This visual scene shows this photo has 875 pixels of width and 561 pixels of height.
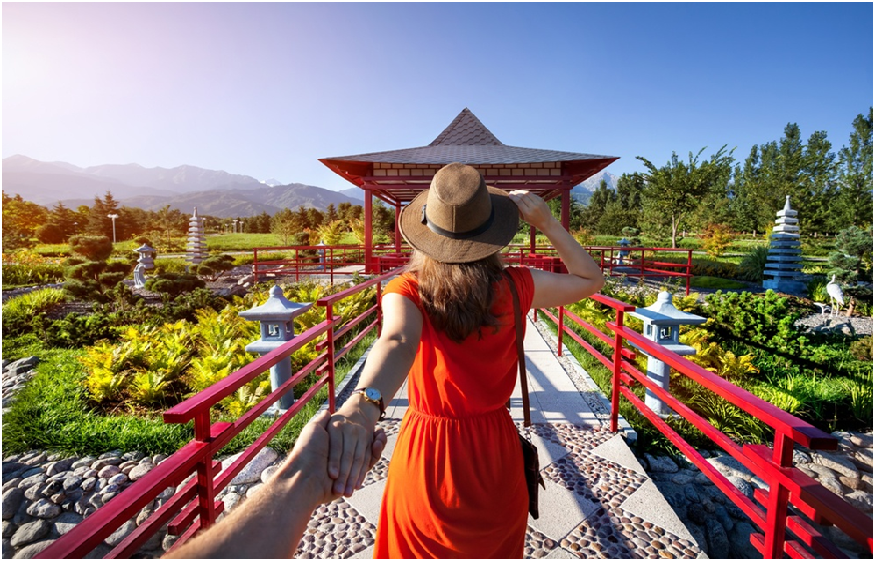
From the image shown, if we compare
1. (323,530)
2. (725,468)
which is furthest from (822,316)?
(323,530)

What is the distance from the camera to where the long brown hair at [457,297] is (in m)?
1.11

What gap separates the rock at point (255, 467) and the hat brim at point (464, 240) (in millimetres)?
2572

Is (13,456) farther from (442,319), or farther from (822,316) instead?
(822,316)

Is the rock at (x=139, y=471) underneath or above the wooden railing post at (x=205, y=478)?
underneath

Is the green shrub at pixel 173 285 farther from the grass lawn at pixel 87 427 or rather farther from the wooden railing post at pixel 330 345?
the wooden railing post at pixel 330 345

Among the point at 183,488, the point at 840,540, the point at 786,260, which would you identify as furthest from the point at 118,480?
the point at 786,260

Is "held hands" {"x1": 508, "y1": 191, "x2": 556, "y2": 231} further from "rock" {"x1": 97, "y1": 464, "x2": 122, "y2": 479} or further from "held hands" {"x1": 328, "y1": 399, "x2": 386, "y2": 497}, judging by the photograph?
"rock" {"x1": 97, "y1": 464, "x2": 122, "y2": 479}

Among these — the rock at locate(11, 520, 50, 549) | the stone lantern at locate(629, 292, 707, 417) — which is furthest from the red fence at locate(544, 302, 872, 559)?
the rock at locate(11, 520, 50, 549)

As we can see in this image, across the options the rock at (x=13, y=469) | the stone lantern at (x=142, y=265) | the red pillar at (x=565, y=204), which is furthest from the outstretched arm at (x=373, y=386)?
the stone lantern at (x=142, y=265)

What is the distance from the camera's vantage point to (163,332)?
656 cm

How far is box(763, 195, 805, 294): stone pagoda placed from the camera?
13992 millimetres

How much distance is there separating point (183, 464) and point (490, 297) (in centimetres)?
121

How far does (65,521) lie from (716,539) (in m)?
4.69

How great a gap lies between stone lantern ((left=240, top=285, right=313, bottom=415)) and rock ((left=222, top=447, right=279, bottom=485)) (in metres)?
0.77
